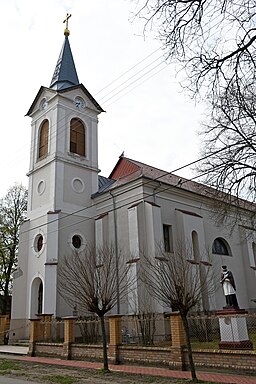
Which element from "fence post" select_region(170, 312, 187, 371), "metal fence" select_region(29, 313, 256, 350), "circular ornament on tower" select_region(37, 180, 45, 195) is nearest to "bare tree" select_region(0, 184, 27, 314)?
"circular ornament on tower" select_region(37, 180, 45, 195)

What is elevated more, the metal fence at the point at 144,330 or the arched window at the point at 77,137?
the arched window at the point at 77,137

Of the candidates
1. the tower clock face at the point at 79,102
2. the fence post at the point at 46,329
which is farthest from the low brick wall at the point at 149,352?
the tower clock face at the point at 79,102

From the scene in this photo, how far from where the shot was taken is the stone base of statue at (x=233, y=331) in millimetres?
11141

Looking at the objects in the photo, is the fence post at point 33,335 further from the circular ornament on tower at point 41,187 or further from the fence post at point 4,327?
the circular ornament on tower at point 41,187

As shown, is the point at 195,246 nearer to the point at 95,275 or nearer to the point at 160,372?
the point at 95,275

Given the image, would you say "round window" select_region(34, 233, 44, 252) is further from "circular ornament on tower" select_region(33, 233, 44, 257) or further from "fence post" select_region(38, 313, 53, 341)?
"fence post" select_region(38, 313, 53, 341)

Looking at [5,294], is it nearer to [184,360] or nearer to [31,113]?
[31,113]

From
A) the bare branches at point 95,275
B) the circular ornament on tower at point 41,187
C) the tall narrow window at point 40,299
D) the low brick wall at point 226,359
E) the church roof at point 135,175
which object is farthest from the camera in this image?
the circular ornament on tower at point 41,187

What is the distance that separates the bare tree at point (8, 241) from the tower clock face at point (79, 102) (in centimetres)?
1096

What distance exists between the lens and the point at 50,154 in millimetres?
24906

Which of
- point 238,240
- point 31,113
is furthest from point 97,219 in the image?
point 238,240

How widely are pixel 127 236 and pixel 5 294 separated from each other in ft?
50.3

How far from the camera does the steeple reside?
27.2 meters

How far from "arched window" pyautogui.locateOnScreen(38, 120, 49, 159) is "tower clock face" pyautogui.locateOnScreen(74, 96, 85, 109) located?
7.96 feet
